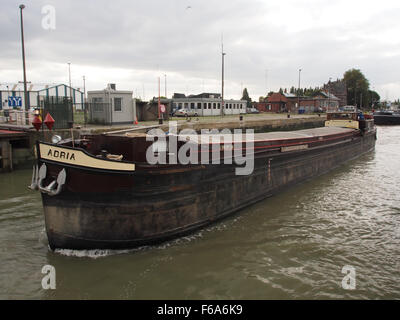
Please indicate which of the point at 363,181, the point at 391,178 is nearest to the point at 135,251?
the point at 363,181

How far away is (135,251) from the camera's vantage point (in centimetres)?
789

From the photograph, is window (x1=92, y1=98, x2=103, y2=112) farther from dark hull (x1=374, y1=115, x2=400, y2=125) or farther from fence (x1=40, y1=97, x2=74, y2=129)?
dark hull (x1=374, y1=115, x2=400, y2=125)

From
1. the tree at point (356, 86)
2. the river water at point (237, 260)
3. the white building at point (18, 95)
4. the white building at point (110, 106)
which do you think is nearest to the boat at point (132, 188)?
the river water at point (237, 260)

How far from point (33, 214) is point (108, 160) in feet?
15.5

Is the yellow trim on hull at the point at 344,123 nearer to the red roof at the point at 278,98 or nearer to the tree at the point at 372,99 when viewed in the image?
the red roof at the point at 278,98

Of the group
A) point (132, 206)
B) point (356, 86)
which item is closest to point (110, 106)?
point (132, 206)

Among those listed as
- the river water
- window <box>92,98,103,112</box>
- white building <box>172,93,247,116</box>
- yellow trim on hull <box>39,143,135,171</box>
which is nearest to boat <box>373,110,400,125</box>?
white building <box>172,93,247,116</box>

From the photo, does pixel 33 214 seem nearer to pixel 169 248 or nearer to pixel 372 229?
pixel 169 248

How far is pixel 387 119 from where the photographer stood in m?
63.1

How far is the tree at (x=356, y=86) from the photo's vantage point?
98.1 meters

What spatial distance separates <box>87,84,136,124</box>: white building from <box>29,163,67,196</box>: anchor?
49.1ft

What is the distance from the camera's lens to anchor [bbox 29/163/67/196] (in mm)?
7363

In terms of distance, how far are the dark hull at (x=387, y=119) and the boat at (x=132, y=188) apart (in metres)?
61.9
